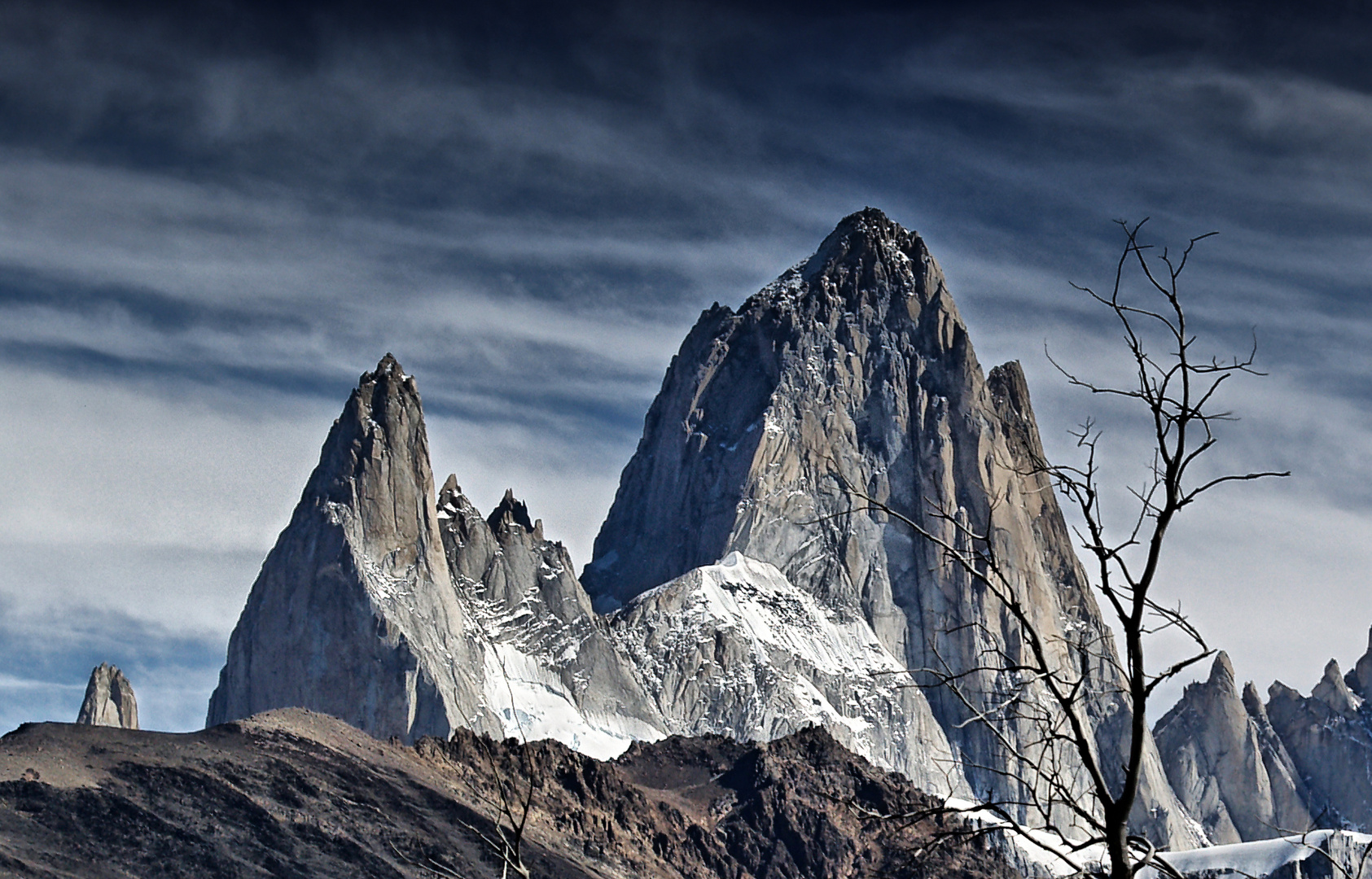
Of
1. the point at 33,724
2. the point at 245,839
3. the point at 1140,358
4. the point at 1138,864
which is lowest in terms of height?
the point at 1138,864

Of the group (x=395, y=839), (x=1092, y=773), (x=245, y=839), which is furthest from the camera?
(x=395, y=839)

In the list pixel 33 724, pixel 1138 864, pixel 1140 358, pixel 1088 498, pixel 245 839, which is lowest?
pixel 1138 864

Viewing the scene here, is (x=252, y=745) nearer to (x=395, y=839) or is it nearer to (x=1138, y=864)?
(x=395, y=839)

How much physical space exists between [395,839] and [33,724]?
32426 millimetres

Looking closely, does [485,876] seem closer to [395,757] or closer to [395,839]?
[395,839]

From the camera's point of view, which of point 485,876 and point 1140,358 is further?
point 485,876

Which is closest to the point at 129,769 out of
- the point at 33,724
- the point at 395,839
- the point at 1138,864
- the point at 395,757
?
the point at 33,724

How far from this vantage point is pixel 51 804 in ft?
484

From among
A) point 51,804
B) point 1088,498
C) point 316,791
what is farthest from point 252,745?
point 1088,498

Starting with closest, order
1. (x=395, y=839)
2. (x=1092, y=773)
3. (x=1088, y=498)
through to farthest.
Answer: (x=1092, y=773) < (x=1088, y=498) < (x=395, y=839)

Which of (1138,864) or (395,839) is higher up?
(395,839)

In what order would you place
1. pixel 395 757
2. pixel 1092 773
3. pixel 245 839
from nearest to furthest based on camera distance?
pixel 1092 773
pixel 245 839
pixel 395 757

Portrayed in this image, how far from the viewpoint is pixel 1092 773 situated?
37.9ft

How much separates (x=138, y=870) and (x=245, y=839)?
608 inches
